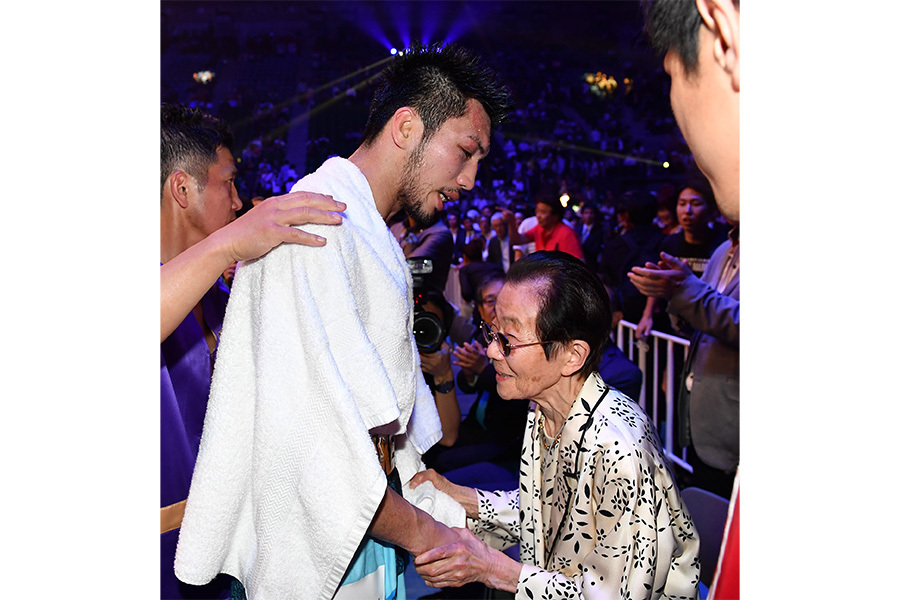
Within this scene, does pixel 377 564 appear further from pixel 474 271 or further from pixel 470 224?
pixel 470 224

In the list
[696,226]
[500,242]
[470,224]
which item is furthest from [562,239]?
[470,224]

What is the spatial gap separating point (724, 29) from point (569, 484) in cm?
113

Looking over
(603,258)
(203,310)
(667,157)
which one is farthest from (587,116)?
(203,310)

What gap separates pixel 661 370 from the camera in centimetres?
423

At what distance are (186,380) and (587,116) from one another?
13.4 metres

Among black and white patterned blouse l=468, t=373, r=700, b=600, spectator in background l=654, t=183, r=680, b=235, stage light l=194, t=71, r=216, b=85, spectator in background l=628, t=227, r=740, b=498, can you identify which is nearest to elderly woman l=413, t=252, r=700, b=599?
black and white patterned blouse l=468, t=373, r=700, b=600

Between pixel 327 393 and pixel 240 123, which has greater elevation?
pixel 240 123

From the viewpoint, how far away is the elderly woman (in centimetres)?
149

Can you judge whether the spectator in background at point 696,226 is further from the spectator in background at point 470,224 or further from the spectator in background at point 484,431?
the spectator in background at point 470,224

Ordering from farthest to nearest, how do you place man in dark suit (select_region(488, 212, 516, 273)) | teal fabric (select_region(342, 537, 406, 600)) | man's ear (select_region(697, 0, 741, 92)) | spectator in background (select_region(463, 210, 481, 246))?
1. spectator in background (select_region(463, 210, 481, 246))
2. man in dark suit (select_region(488, 212, 516, 273))
3. teal fabric (select_region(342, 537, 406, 600))
4. man's ear (select_region(697, 0, 741, 92))

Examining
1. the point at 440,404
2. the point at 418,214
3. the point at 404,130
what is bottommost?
the point at 440,404

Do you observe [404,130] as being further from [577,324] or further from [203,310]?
[203,310]

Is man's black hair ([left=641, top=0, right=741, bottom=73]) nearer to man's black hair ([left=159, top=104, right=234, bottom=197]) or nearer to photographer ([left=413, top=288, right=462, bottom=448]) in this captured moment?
man's black hair ([left=159, top=104, right=234, bottom=197])
